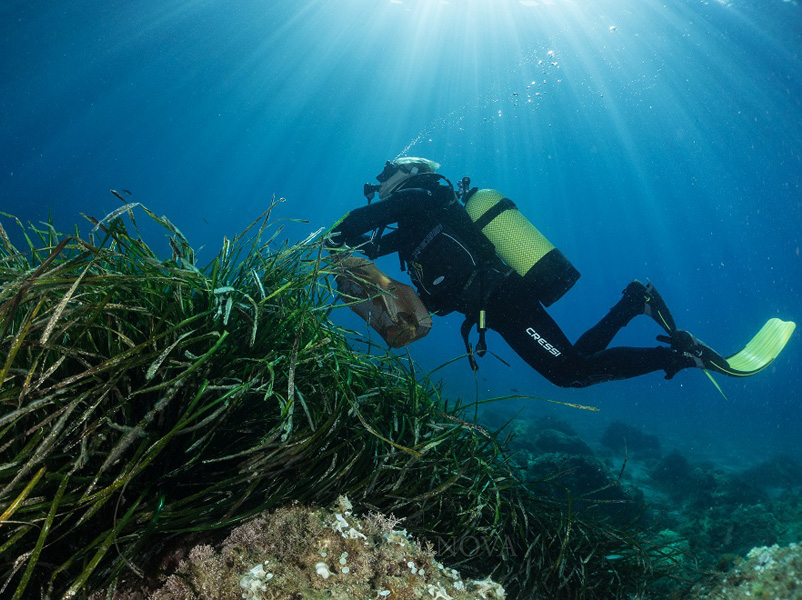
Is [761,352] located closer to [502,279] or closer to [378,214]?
[502,279]

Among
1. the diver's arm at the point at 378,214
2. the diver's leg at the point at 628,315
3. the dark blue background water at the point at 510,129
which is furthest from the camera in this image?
the dark blue background water at the point at 510,129

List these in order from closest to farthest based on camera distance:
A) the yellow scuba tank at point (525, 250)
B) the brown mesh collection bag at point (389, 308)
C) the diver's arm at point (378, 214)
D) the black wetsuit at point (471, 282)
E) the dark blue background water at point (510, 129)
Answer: the brown mesh collection bag at point (389, 308), the diver's arm at point (378, 214), the black wetsuit at point (471, 282), the yellow scuba tank at point (525, 250), the dark blue background water at point (510, 129)

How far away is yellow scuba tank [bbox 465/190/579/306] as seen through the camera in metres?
5.23

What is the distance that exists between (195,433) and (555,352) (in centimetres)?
474

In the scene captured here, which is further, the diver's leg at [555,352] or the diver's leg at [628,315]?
the diver's leg at [628,315]

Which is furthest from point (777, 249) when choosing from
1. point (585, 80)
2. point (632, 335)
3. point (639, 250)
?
point (585, 80)

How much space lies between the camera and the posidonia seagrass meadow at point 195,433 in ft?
3.75

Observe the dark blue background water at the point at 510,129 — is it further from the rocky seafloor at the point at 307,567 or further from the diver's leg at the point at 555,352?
the rocky seafloor at the point at 307,567

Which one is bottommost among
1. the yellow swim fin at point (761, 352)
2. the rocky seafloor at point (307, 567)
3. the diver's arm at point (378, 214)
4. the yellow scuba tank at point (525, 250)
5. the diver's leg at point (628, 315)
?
the yellow swim fin at point (761, 352)

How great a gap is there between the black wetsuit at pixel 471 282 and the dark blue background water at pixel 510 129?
17.2 m

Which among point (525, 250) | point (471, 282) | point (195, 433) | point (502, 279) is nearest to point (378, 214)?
point (471, 282)

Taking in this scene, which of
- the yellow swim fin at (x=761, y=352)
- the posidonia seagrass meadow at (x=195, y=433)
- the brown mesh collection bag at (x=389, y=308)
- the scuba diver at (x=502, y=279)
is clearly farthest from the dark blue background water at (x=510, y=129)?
the posidonia seagrass meadow at (x=195, y=433)

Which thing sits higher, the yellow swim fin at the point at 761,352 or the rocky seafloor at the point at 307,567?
the rocky seafloor at the point at 307,567

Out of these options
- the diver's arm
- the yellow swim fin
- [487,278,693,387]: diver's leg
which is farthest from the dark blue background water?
the yellow swim fin
